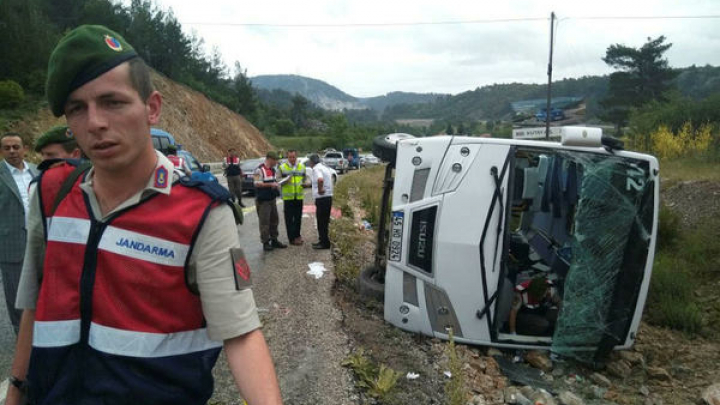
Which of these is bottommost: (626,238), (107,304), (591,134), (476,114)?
(626,238)

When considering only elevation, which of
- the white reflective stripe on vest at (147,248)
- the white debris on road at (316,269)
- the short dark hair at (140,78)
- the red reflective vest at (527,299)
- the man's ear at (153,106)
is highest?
the short dark hair at (140,78)

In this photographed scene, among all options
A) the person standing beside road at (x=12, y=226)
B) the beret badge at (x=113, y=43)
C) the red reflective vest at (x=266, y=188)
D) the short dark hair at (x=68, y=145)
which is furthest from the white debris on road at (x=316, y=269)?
the beret badge at (x=113, y=43)

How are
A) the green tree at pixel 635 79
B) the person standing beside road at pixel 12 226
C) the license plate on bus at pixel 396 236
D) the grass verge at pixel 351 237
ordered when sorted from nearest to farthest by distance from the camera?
the person standing beside road at pixel 12 226 < the license plate on bus at pixel 396 236 < the grass verge at pixel 351 237 < the green tree at pixel 635 79

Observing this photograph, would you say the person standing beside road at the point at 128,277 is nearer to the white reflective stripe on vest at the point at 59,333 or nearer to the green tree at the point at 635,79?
the white reflective stripe on vest at the point at 59,333

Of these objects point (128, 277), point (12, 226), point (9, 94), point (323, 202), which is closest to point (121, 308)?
point (128, 277)

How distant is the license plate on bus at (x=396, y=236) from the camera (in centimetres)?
471

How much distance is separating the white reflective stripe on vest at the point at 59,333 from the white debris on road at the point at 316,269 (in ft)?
17.9

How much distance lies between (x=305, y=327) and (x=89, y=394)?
12.3 feet

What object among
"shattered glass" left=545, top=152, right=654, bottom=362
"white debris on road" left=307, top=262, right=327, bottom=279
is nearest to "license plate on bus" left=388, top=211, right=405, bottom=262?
"shattered glass" left=545, top=152, right=654, bottom=362

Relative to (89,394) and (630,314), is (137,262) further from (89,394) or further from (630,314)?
(630,314)

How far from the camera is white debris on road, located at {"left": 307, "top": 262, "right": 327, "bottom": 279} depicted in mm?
6664

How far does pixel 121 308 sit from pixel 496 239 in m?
3.72

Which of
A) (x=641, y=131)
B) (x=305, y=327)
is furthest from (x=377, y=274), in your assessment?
(x=641, y=131)

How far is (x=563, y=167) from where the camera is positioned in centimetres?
620
